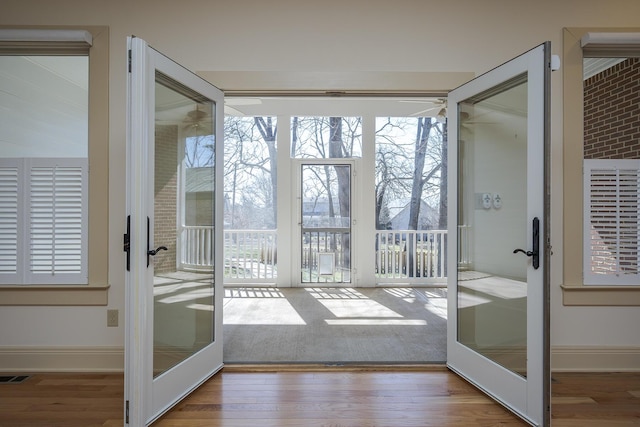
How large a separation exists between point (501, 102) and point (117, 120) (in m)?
2.73

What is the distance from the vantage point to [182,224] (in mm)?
2355

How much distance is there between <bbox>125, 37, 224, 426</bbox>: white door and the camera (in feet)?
6.12

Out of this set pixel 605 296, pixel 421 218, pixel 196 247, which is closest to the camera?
pixel 196 247

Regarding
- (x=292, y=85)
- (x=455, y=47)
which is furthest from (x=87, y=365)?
(x=455, y=47)

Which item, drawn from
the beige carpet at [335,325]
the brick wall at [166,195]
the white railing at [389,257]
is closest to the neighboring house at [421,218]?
the white railing at [389,257]

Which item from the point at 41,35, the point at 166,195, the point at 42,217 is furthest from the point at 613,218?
the point at 41,35

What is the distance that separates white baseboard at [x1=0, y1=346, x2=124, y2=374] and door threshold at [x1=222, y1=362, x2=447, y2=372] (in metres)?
0.85

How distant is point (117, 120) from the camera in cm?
266

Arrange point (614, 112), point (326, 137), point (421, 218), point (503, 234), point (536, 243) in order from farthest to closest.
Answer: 1. point (421, 218)
2. point (326, 137)
3. point (614, 112)
4. point (503, 234)
5. point (536, 243)

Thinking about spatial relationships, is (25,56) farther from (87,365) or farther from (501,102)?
(501,102)

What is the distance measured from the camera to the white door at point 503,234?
1.95 metres

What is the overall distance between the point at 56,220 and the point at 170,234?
1.12m

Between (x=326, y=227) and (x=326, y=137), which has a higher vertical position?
(x=326, y=137)

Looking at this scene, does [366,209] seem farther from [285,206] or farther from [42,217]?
[42,217]
